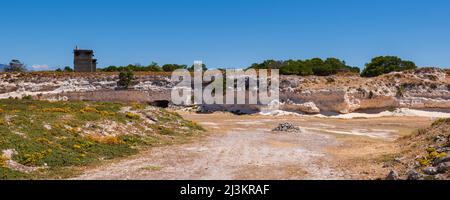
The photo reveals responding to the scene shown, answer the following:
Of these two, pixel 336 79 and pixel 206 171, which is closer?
pixel 206 171

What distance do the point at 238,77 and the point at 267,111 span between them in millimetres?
9564

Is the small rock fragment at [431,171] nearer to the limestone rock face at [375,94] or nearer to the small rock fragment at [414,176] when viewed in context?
the small rock fragment at [414,176]

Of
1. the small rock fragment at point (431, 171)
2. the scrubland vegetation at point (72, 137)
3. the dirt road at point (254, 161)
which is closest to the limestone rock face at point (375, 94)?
the scrubland vegetation at point (72, 137)

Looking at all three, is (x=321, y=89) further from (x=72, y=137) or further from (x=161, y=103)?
(x=72, y=137)

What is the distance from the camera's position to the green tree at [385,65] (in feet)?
231

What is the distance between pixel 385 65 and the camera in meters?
72.2

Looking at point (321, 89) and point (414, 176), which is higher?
point (321, 89)

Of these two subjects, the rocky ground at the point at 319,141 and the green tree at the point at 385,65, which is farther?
the green tree at the point at 385,65

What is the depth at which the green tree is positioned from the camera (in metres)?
70.4

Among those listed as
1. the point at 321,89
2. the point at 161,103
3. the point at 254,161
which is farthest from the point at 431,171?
the point at 161,103
